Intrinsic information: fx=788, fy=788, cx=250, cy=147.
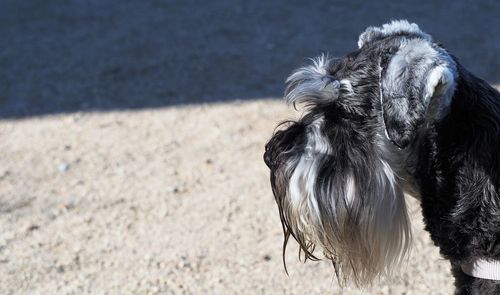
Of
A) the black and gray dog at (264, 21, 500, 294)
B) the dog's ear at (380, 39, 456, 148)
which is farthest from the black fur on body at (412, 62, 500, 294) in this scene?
the dog's ear at (380, 39, 456, 148)

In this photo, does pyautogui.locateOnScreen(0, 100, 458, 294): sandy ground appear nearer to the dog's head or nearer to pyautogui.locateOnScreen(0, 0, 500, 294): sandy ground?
pyautogui.locateOnScreen(0, 0, 500, 294): sandy ground

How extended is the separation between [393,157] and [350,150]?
17 centimetres

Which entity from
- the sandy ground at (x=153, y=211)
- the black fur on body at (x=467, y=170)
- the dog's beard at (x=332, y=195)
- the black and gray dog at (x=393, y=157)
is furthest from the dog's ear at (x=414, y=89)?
the sandy ground at (x=153, y=211)

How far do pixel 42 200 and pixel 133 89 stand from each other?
2.05m

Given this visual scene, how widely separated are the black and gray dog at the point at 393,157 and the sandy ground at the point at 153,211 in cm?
116

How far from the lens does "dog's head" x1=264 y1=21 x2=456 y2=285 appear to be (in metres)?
2.92

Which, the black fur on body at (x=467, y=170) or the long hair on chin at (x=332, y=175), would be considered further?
the long hair on chin at (x=332, y=175)

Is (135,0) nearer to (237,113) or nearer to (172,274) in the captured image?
(237,113)

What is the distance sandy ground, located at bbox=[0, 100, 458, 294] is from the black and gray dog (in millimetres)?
1155

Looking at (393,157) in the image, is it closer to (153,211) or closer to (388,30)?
(388,30)

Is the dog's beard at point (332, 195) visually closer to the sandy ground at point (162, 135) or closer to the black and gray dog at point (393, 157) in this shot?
the black and gray dog at point (393, 157)

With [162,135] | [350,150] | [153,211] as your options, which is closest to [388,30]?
[350,150]

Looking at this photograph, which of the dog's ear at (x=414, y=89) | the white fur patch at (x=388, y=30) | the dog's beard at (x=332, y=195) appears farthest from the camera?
the white fur patch at (x=388, y=30)

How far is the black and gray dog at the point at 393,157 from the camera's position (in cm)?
287
